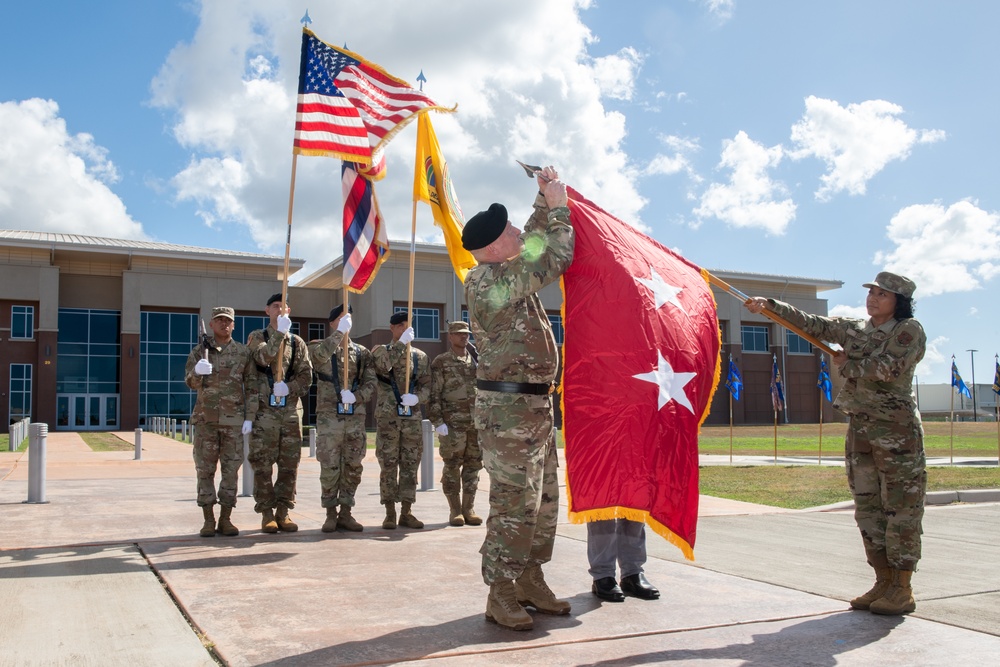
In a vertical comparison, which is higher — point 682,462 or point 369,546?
point 682,462

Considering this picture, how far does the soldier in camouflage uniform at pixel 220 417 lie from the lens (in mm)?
7469

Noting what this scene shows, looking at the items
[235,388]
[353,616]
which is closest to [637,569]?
[353,616]

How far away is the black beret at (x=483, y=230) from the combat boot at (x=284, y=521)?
167 inches

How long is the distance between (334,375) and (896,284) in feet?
16.7

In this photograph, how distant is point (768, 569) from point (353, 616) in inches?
122

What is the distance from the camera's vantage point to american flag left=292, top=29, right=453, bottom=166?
779 centimetres

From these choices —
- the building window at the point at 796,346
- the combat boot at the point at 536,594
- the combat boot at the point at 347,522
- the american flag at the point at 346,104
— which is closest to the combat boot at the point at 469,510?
the combat boot at the point at 347,522

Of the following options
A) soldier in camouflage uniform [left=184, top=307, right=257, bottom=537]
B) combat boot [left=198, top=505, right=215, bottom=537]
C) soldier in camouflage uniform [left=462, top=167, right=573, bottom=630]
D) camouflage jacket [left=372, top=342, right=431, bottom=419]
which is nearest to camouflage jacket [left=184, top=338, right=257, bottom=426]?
soldier in camouflage uniform [left=184, top=307, right=257, bottom=537]

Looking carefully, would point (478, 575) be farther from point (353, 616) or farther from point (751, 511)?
point (751, 511)

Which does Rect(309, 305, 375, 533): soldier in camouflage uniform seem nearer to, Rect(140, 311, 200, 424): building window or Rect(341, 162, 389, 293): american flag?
Rect(341, 162, 389, 293): american flag

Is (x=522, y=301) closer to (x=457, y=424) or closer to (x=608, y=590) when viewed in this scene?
(x=608, y=590)

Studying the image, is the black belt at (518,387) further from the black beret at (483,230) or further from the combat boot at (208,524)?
the combat boot at (208,524)

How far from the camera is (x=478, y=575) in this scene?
220 inches

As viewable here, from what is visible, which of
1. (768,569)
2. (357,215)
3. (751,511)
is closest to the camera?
(768,569)
